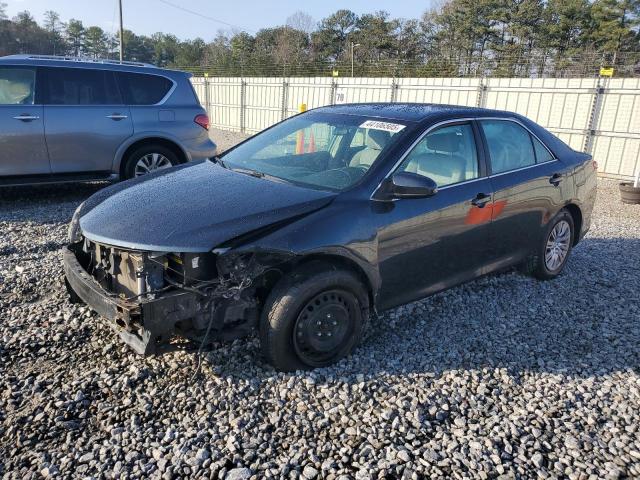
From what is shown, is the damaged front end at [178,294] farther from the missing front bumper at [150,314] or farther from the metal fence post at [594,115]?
the metal fence post at [594,115]

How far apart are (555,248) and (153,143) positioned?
221 inches

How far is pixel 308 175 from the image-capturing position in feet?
12.2

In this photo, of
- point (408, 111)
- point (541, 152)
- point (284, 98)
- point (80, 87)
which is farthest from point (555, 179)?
point (284, 98)

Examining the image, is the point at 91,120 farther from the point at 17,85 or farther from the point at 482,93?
the point at 482,93

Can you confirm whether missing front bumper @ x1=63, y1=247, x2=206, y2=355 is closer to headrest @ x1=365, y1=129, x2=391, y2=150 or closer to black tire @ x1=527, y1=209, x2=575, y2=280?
headrest @ x1=365, y1=129, x2=391, y2=150

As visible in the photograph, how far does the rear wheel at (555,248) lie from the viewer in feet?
16.1

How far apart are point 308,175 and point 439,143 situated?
1045 millimetres

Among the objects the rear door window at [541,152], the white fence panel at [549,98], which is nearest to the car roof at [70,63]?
the rear door window at [541,152]

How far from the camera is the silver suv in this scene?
6.72 metres

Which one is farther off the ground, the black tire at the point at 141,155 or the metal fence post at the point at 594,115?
the metal fence post at the point at 594,115

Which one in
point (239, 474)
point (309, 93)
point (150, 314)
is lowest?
point (239, 474)

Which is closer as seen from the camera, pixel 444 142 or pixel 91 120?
pixel 444 142

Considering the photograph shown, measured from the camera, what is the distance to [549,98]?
517 inches

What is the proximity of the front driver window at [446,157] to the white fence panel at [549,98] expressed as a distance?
9.82m
